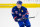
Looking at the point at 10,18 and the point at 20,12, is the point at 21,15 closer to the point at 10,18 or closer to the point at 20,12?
the point at 20,12

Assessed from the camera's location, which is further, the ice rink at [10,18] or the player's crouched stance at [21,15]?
the ice rink at [10,18]

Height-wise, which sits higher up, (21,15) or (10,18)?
(21,15)

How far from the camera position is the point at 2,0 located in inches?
149

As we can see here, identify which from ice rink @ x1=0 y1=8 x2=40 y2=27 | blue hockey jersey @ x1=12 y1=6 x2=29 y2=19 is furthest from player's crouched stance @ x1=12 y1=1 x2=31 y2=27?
ice rink @ x1=0 y1=8 x2=40 y2=27

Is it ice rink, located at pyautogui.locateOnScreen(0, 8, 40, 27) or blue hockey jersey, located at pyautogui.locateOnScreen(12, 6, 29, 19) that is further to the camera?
ice rink, located at pyautogui.locateOnScreen(0, 8, 40, 27)

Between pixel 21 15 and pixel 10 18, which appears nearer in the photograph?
pixel 21 15

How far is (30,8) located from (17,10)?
1.69 m

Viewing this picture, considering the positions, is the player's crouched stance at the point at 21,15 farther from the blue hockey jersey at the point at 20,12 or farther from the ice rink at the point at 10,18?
the ice rink at the point at 10,18

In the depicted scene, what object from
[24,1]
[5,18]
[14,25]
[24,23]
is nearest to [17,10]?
[24,23]

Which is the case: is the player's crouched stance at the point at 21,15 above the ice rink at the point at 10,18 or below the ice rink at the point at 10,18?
above

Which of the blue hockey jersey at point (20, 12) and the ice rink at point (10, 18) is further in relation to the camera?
the ice rink at point (10, 18)

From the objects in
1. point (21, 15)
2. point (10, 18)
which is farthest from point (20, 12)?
point (10, 18)

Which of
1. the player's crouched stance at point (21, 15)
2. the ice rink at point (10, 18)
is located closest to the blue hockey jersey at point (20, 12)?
the player's crouched stance at point (21, 15)

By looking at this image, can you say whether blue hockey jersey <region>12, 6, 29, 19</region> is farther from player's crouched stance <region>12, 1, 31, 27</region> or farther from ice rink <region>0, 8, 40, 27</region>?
ice rink <region>0, 8, 40, 27</region>
